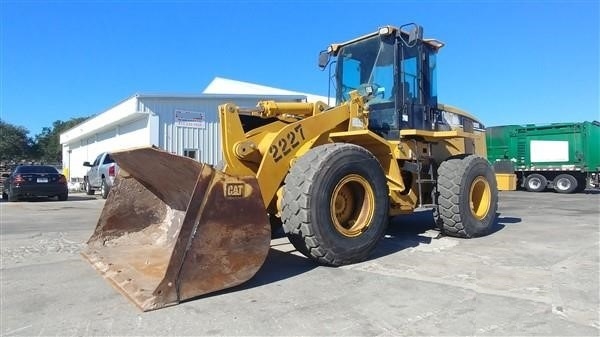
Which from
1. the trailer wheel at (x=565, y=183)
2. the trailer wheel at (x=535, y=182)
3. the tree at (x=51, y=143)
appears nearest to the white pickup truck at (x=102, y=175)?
the trailer wheel at (x=535, y=182)

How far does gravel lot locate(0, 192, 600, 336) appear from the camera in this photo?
3.61 metres

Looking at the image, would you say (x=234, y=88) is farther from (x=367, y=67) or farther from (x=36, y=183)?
(x=367, y=67)

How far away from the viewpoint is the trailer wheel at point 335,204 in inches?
200

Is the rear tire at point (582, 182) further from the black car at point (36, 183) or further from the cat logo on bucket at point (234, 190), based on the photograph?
the cat logo on bucket at point (234, 190)

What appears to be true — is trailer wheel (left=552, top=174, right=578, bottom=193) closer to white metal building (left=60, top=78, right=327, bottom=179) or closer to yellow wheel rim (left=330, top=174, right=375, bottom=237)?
white metal building (left=60, top=78, right=327, bottom=179)

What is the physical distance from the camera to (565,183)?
23.2m

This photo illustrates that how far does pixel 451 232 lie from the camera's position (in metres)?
7.35

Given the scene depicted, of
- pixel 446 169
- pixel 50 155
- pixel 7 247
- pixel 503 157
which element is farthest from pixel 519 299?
pixel 50 155

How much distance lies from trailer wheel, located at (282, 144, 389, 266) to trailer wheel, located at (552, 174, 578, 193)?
67.6ft

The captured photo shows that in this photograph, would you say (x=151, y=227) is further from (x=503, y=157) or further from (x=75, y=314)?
(x=503, y=157)

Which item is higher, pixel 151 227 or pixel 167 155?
pixel 167 155

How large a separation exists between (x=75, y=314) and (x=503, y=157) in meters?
24.8

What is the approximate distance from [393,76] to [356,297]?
13.2 ft

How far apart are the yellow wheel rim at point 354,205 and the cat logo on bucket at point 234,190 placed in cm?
140
